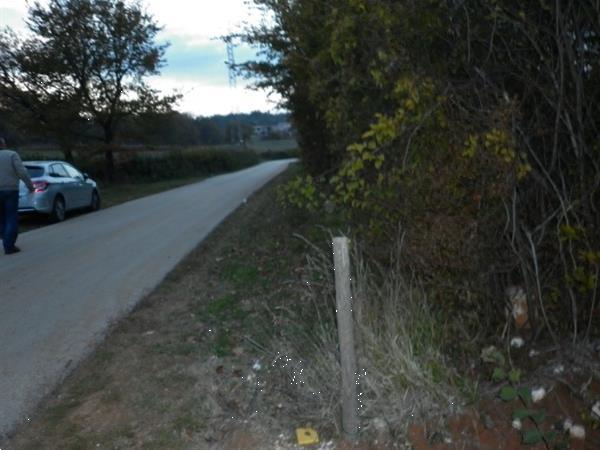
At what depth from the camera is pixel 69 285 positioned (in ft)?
26.0

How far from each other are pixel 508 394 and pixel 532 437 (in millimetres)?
288

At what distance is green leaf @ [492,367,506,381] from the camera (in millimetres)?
3957

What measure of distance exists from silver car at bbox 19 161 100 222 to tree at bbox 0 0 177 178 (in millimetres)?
10979

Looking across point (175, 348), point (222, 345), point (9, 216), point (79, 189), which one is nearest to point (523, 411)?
point (222, 345)

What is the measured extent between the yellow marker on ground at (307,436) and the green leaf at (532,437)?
1142 millimetres

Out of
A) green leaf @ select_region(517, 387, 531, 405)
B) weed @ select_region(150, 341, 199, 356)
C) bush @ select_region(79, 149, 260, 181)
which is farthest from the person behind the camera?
bush @ select_region(79, 149, 260, 181)

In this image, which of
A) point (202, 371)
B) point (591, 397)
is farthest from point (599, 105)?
point (202, 371)

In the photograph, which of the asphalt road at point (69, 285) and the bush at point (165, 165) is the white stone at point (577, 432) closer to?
the asphalt road at point (69, 285)

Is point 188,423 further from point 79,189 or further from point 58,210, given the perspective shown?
point 79,189

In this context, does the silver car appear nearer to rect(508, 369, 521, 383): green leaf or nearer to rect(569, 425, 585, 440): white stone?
rect(508, 369, 521, 383): green leaf

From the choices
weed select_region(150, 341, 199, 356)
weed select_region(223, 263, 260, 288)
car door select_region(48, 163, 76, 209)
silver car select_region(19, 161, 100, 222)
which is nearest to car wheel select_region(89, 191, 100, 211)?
silver car select_region(19, 161, 100, 222)

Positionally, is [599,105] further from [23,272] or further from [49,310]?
[23,272]

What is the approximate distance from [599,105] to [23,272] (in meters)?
7.54

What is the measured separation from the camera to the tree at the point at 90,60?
26.9m
